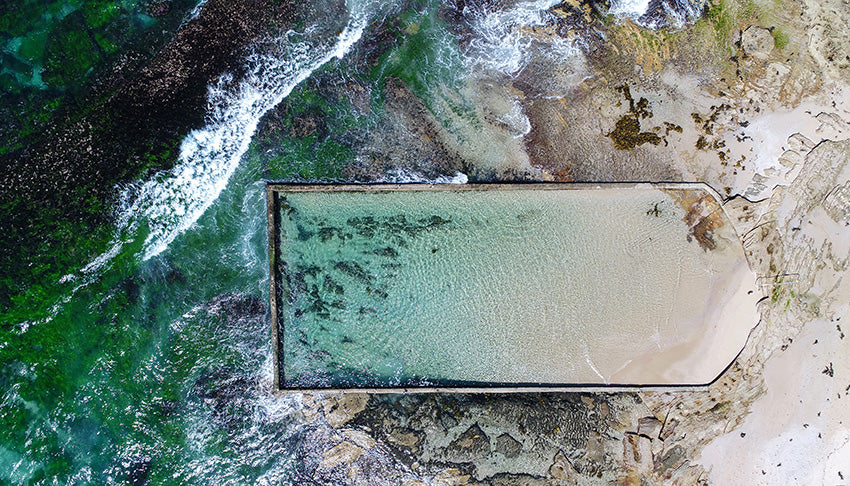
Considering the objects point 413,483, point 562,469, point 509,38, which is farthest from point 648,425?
point 509,38

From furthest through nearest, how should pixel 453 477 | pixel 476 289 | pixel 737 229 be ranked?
1. pixel 737 229
2. pixel 453 477
3. pixel 476 289

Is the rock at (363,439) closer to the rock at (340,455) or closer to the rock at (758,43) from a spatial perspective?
the rock at (340,455)

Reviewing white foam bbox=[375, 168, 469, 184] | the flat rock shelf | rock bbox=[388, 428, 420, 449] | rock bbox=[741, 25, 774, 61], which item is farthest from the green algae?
rock bbox=[388, 428, 420, 449]

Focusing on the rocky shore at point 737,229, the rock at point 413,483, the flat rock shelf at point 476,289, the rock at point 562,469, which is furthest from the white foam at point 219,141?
the rock at point 562,469

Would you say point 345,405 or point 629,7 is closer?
point 345,405

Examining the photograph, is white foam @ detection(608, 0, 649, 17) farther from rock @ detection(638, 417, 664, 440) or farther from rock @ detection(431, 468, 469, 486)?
rock @ detection(431, 468, 469, 486)

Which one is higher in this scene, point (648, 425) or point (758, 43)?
point (758, 43)

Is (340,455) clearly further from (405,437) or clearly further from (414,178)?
(414,178)
